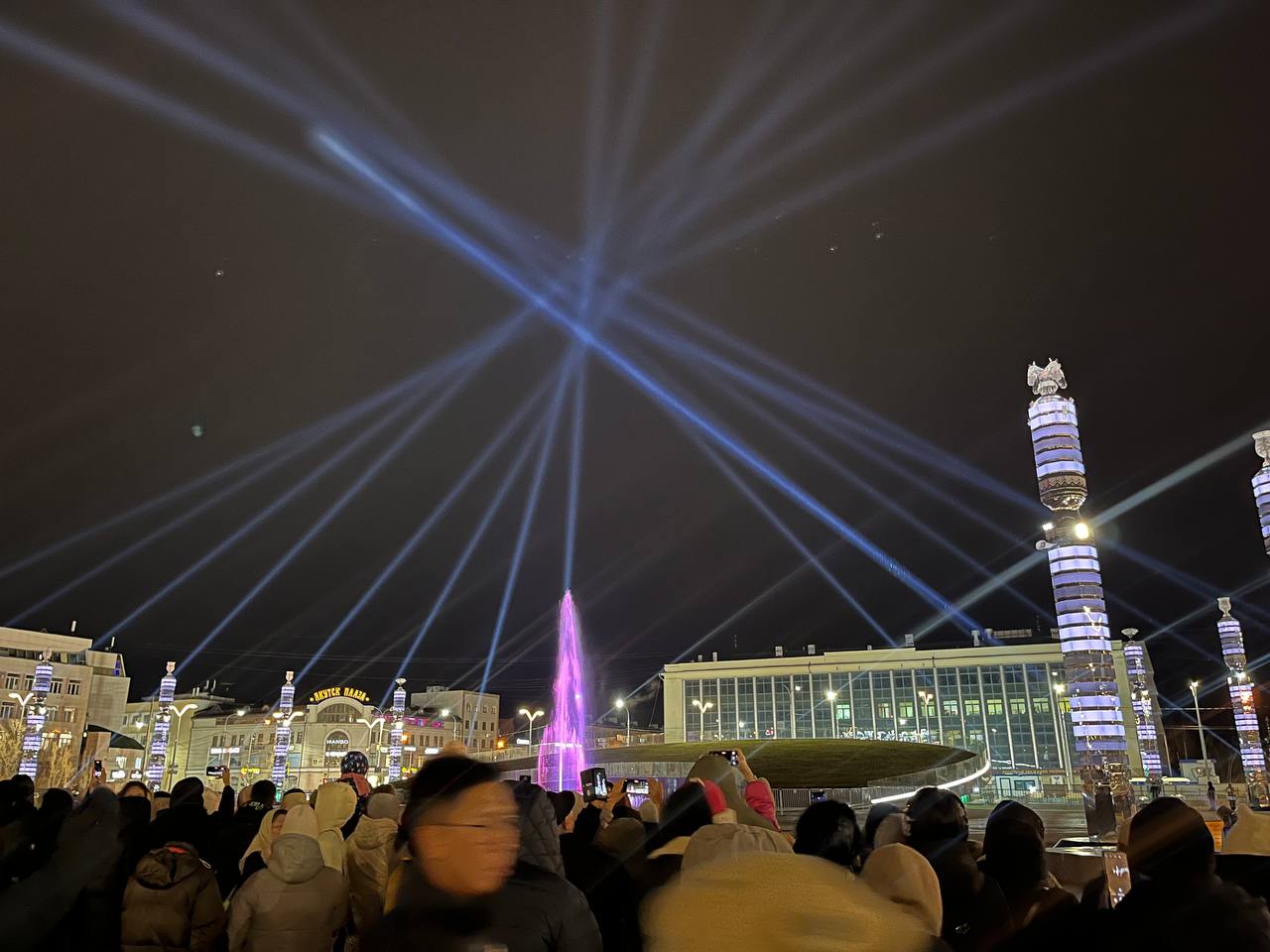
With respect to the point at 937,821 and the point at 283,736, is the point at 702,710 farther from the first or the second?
the point at 937,821

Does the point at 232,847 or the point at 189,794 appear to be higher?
the point at 189,794

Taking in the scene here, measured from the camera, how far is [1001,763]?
83.3 metres

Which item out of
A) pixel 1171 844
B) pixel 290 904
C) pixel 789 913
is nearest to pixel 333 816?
pixel 290 904

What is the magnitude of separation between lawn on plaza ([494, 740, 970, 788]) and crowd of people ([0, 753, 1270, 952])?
34.3 m

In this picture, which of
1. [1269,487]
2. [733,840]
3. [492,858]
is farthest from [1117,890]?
[1269,487]

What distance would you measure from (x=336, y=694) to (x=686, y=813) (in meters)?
103

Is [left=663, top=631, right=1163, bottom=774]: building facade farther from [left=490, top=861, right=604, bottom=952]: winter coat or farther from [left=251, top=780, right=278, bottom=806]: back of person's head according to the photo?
[left=490, top=861, right=604, bottom=952]: winter coat

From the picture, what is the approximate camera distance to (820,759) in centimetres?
4941

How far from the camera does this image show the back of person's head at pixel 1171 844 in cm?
412

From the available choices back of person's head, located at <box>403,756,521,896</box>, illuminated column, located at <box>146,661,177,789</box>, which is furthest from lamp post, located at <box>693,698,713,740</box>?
back of person's head, located at <box>403,756,521,896</box>

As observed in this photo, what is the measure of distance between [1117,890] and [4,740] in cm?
7775

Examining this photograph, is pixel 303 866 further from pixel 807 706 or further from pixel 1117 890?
pixel 807 706

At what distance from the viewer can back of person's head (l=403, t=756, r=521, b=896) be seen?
327 cm

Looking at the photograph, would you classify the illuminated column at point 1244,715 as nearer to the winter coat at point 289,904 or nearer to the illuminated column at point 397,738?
the winter coat at point 289,904
